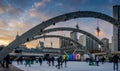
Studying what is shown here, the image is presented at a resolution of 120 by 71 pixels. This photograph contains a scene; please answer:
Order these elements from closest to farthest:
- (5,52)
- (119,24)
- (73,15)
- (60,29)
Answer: (5,52) → (73,15) → (119,24) → (60,29)

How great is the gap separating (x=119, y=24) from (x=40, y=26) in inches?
453

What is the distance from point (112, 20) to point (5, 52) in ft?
54.6

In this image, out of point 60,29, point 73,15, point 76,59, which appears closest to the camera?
point 73,15

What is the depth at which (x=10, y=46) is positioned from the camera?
3516cm

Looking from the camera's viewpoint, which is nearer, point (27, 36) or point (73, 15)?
point (27, 36)

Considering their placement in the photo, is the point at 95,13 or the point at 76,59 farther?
the point at 76,59

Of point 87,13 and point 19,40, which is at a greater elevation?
point 87,13

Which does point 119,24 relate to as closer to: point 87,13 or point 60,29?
point 87,13

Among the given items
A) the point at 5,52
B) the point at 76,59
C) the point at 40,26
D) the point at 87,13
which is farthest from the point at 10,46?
the point at 76,59

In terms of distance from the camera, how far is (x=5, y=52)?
34.2 meters

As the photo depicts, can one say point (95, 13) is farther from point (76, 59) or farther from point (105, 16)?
point (76, 59)

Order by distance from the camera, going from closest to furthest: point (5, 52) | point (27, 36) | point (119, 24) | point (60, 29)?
point (5, 52)
point (27, 36)
point (119, 24)
point (60, 29)

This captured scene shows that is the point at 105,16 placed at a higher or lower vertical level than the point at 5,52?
higher

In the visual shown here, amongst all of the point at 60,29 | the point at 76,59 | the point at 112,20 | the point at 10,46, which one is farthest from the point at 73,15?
the point at 76,59
